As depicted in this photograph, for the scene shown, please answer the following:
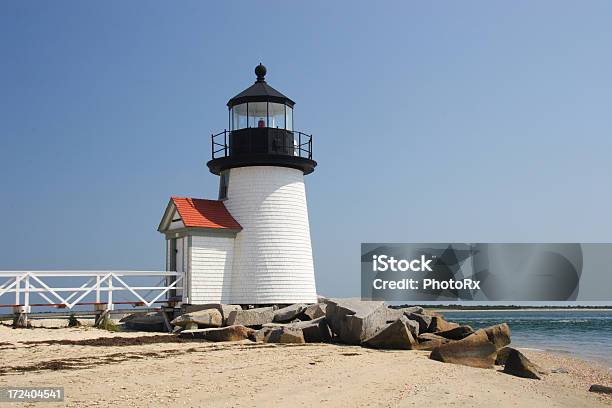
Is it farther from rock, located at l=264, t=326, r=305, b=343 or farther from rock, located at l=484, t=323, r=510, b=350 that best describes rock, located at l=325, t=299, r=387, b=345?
rock, located at l=484, t=323, r=510, b=350

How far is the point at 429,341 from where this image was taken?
54.0 feet

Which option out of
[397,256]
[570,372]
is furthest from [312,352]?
[397,256]

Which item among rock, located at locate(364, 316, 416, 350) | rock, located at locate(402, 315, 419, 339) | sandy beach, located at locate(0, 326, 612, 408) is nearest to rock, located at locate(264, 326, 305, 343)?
sandy beach, located at locate(0, 326, 612, 408)

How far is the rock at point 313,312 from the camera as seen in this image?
1988 cm

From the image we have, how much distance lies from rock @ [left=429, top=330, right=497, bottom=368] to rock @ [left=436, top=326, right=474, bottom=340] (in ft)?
10.6

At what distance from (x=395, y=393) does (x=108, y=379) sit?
4.28m

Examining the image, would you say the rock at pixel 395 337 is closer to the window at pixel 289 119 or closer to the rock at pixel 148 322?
the rock at pixel 148 322

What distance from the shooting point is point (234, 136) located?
21.9m

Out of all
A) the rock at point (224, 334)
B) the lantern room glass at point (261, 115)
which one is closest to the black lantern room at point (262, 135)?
the lantern room glass at point (261, 115)

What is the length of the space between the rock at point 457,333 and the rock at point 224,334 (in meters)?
5.07

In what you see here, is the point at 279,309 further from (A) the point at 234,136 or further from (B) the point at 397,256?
(B) the point at 397,256

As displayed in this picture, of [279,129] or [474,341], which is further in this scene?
[279,129]

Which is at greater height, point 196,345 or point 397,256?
point 397,256

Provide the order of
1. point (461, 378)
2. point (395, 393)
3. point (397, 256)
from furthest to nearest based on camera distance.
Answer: point (397, 256) → point (461, 378) → point (395, 393)
